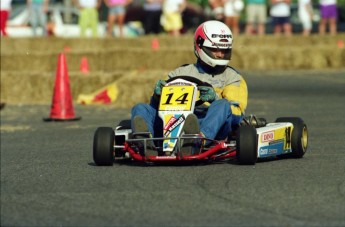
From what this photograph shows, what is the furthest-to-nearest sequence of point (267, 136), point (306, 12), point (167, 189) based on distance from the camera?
point (306, 12) < point (267, 136) < point (167, 189)

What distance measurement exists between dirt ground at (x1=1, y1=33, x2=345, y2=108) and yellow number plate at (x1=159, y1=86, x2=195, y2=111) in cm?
809

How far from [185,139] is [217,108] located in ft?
1.43

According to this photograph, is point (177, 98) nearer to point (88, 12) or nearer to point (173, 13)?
point (88, 12)

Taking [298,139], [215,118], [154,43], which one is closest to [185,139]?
[215,118]

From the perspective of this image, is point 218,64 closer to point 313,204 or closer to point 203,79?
point 203,79

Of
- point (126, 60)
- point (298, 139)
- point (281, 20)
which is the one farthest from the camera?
point (281, 20)

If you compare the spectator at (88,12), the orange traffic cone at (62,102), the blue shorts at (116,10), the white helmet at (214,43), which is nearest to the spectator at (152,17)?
the blue shorts at (116,10)

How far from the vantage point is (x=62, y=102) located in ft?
53.7

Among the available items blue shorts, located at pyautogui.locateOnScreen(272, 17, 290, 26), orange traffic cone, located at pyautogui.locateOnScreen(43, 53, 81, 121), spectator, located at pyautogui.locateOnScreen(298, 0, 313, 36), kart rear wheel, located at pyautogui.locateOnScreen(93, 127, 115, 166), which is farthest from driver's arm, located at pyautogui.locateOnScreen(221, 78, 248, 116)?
spectator, located at pyautogui.locateOnScreen(298, 0, 313, 36)

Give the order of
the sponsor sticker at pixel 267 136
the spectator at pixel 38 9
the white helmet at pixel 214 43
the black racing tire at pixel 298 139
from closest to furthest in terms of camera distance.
→ the sponsor sticker at pixel 267 136 → the black racing tire at pixel 298 139 → the white helmet at pixel 214 43 → the spectator at pixel 38 9

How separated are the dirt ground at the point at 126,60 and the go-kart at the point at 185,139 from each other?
785cm

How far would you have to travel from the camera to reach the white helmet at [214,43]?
10.6m

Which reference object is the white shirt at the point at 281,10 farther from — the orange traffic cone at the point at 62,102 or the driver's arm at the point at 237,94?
the driver's arm at the point at 237,94

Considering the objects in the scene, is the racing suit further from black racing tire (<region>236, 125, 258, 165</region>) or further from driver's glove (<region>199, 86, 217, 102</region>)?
black racing tire (<region>236, 125, 258, 165</region>)
